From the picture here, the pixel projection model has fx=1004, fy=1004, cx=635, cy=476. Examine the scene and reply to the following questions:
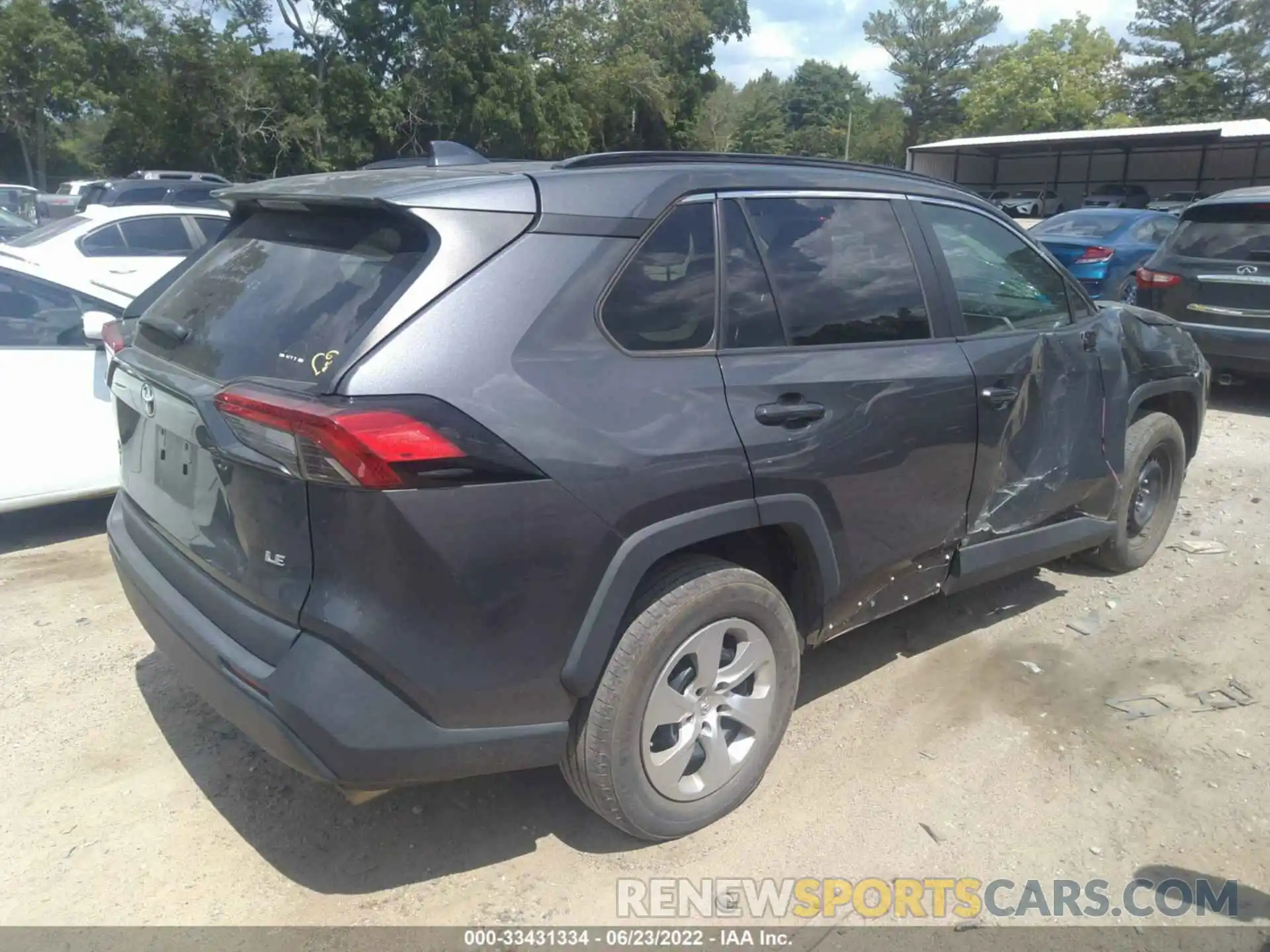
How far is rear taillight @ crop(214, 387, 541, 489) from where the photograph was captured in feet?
7.34

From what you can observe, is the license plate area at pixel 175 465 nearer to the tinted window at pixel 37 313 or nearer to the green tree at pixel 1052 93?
the tinted window at pixel 37 313

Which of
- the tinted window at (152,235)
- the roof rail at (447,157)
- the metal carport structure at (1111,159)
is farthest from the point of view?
the metal carport structure at (1111,159)

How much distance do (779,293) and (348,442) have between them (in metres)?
1.48

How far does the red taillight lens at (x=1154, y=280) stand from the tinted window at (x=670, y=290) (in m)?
6.86

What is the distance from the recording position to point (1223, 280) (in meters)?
8.00

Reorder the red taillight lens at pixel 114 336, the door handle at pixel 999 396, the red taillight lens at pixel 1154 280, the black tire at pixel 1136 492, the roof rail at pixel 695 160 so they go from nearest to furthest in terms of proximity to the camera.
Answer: the roof rail at pixel 695 160, the red taillight lens at pixel 114 336, the door handle at pixel 999 396, the black tire at pixel 1136 492, the red taillight lens at pixel 1154 280

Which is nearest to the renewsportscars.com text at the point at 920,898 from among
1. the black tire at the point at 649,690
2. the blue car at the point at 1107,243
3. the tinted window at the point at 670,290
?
the black tire at the point at 649,690

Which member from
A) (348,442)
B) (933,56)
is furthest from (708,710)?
(933,56)

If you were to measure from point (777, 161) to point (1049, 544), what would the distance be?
198 centimetres

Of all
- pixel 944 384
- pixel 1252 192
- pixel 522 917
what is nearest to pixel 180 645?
pixel 522 917

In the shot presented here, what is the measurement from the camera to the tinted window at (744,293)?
9.77 feet

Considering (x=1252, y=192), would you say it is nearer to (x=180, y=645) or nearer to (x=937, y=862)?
(x=937, y=862)

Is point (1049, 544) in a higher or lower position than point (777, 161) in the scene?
lower

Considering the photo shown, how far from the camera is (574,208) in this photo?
105 inches
